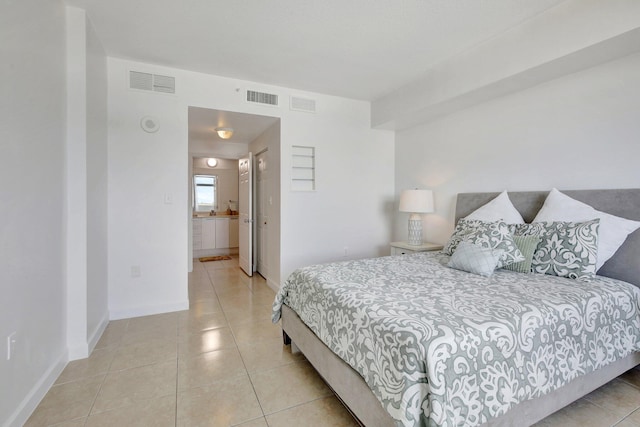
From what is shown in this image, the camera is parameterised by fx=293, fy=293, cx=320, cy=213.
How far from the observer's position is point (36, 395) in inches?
67.6

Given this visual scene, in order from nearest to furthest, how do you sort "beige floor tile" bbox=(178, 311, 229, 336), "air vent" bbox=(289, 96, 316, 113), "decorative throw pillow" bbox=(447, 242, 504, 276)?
1. "decorative throw pillow" bbox=(447, 242, 504, 276)
2. "beige floor tile" bbox=(178, 311, 229, 336)
3. "air vent" bbox=(289, 96, 316, 113)

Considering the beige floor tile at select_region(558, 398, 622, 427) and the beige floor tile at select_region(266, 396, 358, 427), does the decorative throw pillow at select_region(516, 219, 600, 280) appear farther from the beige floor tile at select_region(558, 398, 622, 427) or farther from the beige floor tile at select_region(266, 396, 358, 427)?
the beige floor tile at select_region(266, 396, 358, 427)

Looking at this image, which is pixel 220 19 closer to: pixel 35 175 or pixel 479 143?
pixel 35 175

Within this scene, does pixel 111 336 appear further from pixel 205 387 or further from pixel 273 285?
pixel 273 285

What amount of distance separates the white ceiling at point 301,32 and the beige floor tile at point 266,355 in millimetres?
2656

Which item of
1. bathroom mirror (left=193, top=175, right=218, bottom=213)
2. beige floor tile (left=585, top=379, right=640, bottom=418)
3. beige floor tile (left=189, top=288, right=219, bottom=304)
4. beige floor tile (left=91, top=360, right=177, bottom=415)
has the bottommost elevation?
beige floor tile (left=585, top=379, right=640, bottom=418)

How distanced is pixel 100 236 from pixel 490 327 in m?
3.11

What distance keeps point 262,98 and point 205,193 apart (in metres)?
4.01

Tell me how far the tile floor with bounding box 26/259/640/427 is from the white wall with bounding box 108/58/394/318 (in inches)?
19.8

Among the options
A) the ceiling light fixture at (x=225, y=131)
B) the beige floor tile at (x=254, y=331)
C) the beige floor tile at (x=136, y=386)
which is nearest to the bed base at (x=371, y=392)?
the beige floor tile at (x=254, y=331)

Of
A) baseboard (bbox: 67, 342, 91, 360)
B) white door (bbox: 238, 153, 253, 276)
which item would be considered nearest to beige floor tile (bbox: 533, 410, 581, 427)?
baseboard (bbox: 67, 342, 91, 360)

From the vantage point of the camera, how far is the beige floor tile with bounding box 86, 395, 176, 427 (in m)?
1.59

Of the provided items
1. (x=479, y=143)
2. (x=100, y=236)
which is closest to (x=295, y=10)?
(x=479, y=143)

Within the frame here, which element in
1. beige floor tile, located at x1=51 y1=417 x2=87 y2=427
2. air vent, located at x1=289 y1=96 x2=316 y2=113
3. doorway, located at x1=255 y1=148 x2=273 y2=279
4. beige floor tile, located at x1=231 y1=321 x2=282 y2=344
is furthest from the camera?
doorway, located at x1=255 y1=148 x2=273 y2=279
